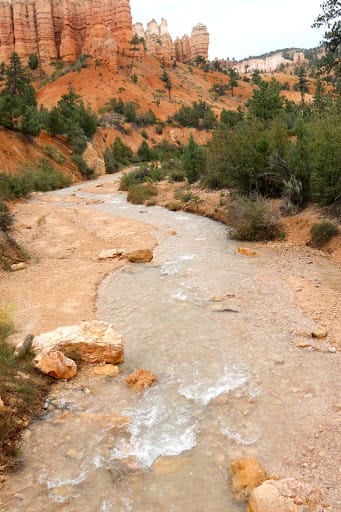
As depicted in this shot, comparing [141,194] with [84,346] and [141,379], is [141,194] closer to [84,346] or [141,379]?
[84,346]

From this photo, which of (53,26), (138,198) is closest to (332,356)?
(138,198)

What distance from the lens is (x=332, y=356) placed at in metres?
6.23

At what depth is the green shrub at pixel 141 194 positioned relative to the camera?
23.8 metres

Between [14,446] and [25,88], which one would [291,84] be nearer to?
[25,88]

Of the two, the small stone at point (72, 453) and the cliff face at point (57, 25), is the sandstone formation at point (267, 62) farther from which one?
the small stone at point (72, 453)

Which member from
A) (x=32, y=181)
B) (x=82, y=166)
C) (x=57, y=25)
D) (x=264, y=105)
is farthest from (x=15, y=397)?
(x=57, y=25)

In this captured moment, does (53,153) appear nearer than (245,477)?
No

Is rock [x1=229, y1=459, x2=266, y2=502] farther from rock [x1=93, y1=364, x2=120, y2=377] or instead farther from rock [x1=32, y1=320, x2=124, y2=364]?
rock [x1=32, y1=320, x2=124, y2=364]

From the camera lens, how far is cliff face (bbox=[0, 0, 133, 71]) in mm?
76125

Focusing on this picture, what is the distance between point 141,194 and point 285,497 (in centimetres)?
2169

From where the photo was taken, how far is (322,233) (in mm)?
12062

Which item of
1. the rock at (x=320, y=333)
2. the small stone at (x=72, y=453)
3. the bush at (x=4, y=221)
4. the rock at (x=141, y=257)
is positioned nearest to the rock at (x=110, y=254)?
the rock at (x=141, y=257)

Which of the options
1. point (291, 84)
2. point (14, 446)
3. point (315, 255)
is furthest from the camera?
point (291, 84)

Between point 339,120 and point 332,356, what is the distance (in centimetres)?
972
